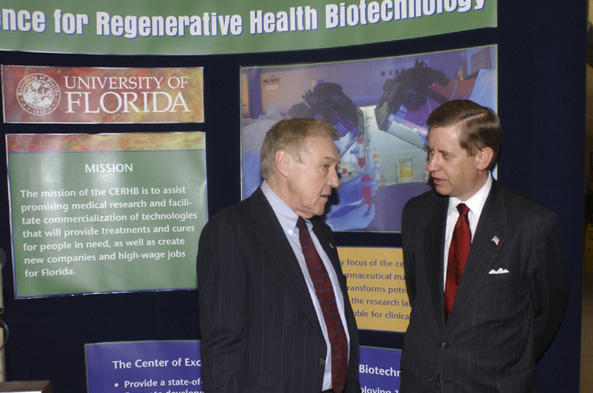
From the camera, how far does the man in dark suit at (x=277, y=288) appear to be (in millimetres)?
1613

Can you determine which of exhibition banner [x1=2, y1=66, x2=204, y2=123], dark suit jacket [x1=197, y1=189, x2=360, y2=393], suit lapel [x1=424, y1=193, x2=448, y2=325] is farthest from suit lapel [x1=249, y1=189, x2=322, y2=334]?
exhibition banner [x1=2, y1=66, x2=204, y2=123]

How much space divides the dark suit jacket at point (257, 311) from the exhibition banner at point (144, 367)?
1.52 metres

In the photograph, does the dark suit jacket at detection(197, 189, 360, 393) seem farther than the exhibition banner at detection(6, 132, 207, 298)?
No

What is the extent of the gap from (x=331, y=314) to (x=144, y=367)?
1.73m

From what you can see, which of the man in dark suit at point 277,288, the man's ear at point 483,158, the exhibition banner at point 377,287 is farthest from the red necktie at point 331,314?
the exhibition banner at point 377,287

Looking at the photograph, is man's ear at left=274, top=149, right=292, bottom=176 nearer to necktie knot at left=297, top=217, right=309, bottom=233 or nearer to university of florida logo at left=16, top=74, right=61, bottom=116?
necktie knot at left=297, top=217, right=309, bottom=233

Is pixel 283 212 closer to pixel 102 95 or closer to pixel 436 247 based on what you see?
pixel 436 247

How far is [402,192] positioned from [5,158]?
7.06 feet

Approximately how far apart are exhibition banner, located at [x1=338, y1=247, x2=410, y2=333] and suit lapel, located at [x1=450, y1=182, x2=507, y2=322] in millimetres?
831

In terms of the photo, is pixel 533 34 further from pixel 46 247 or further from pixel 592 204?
pixel 592 204

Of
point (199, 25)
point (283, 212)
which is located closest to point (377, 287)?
point (283, 212)

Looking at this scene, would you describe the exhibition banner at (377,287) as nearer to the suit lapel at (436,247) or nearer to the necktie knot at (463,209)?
the suit lapel at (436,247)

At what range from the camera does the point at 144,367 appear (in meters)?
3.06

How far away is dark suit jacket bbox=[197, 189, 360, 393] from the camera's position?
63.5 inches
